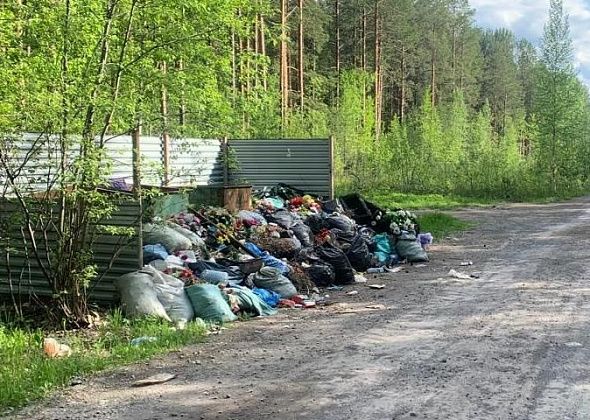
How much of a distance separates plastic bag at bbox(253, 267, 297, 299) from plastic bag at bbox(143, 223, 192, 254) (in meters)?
1.17

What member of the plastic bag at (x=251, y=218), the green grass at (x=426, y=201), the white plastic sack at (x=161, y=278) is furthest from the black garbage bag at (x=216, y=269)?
the green grass at (x=426, y=201)

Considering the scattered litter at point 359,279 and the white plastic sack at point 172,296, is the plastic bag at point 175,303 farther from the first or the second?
the scattered litter at point 359,279

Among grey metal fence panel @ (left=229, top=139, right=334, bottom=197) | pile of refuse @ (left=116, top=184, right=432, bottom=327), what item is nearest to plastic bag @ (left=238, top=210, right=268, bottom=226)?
pile of refuse @ (left=116, top=184, right=432, bottom=327)

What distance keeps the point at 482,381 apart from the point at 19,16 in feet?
18.6

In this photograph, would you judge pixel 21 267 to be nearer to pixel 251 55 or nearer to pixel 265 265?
pixel 265 265

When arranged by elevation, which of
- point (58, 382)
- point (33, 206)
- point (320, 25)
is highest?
point (320, 25)

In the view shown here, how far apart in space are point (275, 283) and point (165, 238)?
166cm

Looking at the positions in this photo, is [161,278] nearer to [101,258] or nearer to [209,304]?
[209,304]

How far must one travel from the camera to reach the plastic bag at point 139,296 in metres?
7.11

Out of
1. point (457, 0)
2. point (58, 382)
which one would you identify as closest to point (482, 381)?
point (58, 382)

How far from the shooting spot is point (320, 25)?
32.6 m

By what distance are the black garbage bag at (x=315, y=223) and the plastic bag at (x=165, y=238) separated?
344 centimetres

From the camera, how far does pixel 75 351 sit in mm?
6148

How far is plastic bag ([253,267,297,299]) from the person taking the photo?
8523mm
